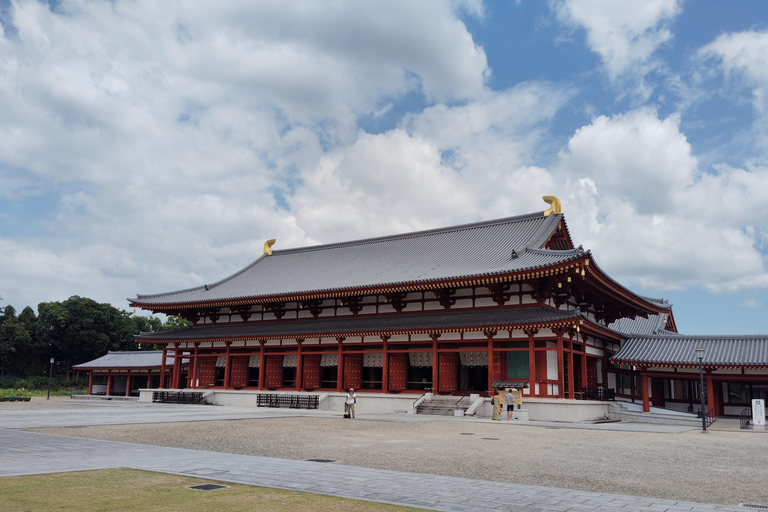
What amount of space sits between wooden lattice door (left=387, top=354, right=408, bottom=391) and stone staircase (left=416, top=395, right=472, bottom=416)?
11.1ft

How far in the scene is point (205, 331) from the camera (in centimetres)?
4009

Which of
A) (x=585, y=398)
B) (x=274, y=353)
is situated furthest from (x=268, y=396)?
(x=585, y=398)

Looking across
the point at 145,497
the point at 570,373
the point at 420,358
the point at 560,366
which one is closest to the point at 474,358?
the point at 420,358

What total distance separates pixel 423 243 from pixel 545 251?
37.8 feet

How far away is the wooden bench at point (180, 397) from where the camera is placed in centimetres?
3681

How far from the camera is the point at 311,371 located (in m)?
35.9

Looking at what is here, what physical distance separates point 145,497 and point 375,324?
25611 millimetres

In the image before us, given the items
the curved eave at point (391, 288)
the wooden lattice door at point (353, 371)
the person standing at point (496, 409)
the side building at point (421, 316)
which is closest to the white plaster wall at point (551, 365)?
the side building at point (421, 316)

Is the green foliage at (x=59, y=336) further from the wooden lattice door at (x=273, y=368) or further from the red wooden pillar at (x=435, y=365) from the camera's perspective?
the red wooden pillar at (x=435, y=365)

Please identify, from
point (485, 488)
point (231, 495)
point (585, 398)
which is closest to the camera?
point (231, 495)

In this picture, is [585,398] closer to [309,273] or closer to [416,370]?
[416,370]

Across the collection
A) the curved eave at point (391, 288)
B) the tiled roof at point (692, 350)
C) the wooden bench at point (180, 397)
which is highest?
the curved eave at point (391, 288)

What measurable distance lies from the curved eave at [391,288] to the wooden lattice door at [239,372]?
3.72 m

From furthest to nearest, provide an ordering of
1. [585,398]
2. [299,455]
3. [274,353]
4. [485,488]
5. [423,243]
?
[423,243] < [274,353] < [585,398] < [299,455] < [485,488]
